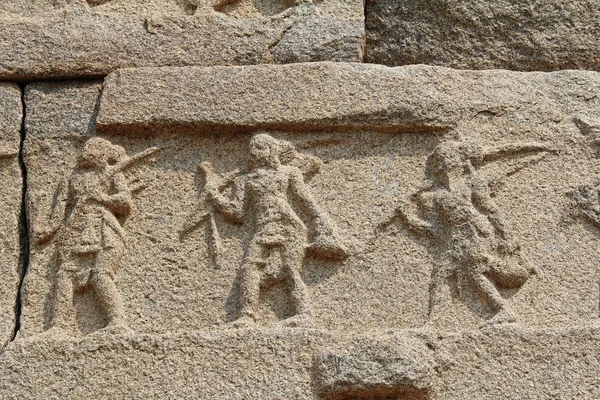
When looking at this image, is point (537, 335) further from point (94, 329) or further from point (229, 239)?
point (94, 329)

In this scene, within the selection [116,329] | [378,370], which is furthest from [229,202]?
[378,370]

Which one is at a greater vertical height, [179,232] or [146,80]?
[146,80]

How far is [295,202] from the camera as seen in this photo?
430 centimetres

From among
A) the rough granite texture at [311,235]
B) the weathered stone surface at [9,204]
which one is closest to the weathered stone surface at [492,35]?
the rough granite texture at [311,235]

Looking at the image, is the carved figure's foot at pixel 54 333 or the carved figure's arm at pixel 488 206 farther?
the carved figure's arm at pixel 488 206

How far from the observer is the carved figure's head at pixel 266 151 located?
14.1ft

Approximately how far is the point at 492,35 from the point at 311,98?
2.93ft

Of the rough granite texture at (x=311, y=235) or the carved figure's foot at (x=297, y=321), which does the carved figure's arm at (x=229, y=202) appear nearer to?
the rough granite texture at (x=311, y=235)

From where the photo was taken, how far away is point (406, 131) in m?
4.40

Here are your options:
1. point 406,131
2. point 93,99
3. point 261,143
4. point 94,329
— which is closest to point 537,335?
point 406,131

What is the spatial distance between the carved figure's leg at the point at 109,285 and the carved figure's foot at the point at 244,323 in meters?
0.42

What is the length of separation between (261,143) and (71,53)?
0.89 m

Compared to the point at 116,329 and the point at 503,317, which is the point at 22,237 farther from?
the point at 503,317

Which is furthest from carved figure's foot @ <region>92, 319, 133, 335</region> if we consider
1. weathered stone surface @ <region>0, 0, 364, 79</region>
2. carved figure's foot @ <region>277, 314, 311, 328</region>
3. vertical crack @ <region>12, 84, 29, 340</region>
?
weathered stone surface @ <region>0, 0, 364, 79</region>
